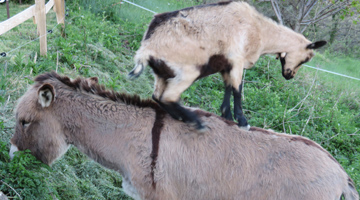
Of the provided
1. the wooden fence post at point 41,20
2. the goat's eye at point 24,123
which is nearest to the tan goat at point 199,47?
the goat's eye at point 24,123

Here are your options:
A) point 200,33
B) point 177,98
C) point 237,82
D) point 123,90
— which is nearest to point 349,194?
point 237,82

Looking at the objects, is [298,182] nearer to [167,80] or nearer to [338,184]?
[338,184]

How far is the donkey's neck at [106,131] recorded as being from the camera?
10.7 ft

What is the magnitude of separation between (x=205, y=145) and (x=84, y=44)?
15.0ft

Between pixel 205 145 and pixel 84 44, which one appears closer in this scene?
pixel 205 145

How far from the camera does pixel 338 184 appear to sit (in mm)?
3332

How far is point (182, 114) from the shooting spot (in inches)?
135

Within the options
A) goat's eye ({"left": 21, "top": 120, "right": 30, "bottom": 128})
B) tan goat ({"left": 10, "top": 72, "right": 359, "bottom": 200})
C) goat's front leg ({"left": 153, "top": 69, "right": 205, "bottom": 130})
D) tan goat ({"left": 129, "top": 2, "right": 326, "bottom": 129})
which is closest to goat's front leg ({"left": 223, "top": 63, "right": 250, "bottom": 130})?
tan goat ({"left": 129, "top": 2, "right": 326, "bottom": 129})

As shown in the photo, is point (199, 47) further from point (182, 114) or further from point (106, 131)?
point (106, 131)

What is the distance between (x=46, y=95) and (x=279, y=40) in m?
2.95

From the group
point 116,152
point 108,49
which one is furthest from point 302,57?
point 108,49

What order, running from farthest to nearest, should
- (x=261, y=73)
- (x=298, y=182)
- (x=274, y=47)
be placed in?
1. (x=261, y=73)
2. (x=274, y=47)
3. (x=298, y=182)

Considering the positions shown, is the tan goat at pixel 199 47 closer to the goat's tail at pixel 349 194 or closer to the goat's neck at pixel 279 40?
the goat's neck at pixel 279 40

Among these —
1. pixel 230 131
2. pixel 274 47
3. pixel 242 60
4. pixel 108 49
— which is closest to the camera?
pixel 230 131
